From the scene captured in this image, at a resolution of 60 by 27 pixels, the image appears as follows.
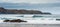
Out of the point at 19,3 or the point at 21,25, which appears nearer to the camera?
the point at 21,25

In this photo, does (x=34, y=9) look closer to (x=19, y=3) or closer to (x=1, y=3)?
(x=19, y=3)

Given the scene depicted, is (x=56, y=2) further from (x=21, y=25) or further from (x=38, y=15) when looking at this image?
(x=21, y=25)

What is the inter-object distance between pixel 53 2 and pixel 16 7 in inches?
19.8

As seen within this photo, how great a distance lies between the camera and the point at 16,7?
4.13 ft

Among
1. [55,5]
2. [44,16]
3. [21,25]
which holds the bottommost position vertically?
[21,25]

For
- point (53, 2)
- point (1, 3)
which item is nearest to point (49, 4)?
point (53, 2)

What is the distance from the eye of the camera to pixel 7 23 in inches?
44.2

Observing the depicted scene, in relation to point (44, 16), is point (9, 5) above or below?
above

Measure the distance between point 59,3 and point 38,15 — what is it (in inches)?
13.0

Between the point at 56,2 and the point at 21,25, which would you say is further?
the point at 56,2

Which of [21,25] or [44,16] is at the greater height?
[44,16]

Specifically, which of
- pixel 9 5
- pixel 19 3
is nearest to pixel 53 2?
pixel 19 3

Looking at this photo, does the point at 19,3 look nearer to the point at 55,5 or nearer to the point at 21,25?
the point at 21,25

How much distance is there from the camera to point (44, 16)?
1.26 metres
